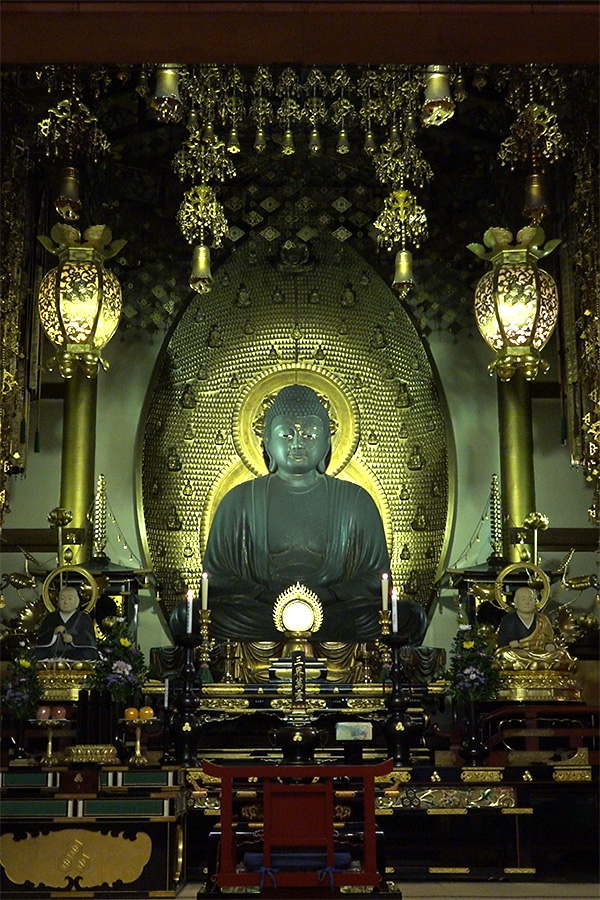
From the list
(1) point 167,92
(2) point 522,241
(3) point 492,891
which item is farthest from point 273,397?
(3) point 492,891

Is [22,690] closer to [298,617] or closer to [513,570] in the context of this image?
[298,617]

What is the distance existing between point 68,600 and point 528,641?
2.61 metres

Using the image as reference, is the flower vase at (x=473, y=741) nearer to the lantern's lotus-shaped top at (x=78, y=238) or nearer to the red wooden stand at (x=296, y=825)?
the red wooden stand at (x=296, y=825)

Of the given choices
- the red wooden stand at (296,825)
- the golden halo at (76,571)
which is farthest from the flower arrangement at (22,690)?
the red wooden stand at (296,825)

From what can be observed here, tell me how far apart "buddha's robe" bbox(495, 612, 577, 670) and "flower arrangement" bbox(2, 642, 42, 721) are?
247 cm

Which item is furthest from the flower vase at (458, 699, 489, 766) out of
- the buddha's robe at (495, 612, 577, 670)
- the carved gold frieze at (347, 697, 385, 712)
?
the carved gold frieze at (347, 697, 385, 712)

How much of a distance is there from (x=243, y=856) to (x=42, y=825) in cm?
85

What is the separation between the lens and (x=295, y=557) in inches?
338

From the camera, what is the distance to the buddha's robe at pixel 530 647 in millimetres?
Answer: 6824

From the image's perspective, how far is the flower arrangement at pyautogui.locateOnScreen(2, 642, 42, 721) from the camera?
19.9ft

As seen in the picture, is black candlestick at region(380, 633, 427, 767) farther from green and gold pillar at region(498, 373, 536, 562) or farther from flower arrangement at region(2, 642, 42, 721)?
green and gold pillar at region(498, 373, 536, 562)

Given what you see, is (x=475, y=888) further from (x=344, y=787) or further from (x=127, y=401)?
(x=127, y=401)

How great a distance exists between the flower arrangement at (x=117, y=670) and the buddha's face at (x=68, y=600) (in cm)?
86

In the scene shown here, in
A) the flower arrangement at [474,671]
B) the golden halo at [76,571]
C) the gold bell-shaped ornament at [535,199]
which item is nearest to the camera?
the flower arrangement at [474,671]
